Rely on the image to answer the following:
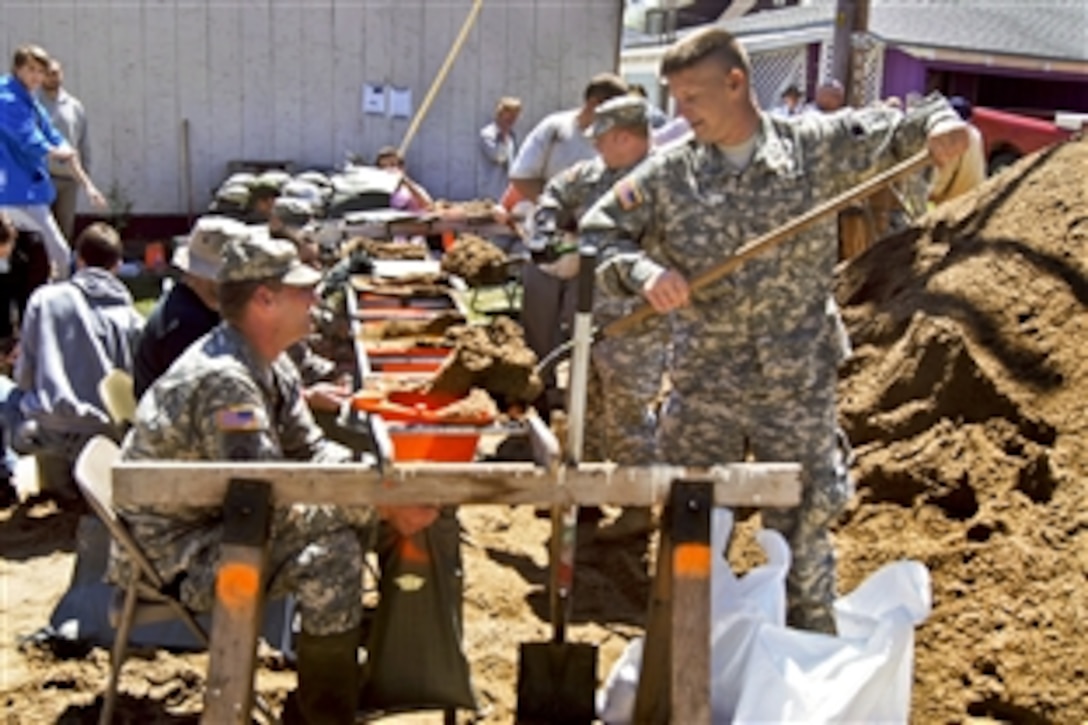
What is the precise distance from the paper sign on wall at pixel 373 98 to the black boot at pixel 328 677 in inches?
389

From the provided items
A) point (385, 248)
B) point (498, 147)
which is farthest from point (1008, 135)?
point (385, 248)

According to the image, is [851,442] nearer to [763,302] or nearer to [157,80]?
[763,302]

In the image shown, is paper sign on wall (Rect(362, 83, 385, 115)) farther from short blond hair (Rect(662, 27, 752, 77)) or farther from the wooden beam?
the wooden beam

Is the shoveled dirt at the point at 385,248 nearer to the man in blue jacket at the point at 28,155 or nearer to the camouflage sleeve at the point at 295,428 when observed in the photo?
the man in blue jacket at the point at 28,155

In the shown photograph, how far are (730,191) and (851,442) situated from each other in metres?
1.72

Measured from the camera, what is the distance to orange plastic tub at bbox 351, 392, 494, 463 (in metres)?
3.54

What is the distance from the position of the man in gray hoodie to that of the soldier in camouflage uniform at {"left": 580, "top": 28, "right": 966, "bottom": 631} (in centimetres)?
245

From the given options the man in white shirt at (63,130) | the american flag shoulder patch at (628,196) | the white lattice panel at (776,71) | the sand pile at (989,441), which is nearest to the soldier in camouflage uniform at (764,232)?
the american flag shoulder patch at (628,196)

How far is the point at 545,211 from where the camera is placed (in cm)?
554

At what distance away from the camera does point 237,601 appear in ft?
8.83

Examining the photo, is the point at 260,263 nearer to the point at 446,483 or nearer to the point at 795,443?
the point at 446,483

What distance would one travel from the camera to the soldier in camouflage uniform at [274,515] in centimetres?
306

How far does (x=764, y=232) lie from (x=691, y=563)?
1.12m

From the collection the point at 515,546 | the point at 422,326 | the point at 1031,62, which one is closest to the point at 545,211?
the point at 422,326
